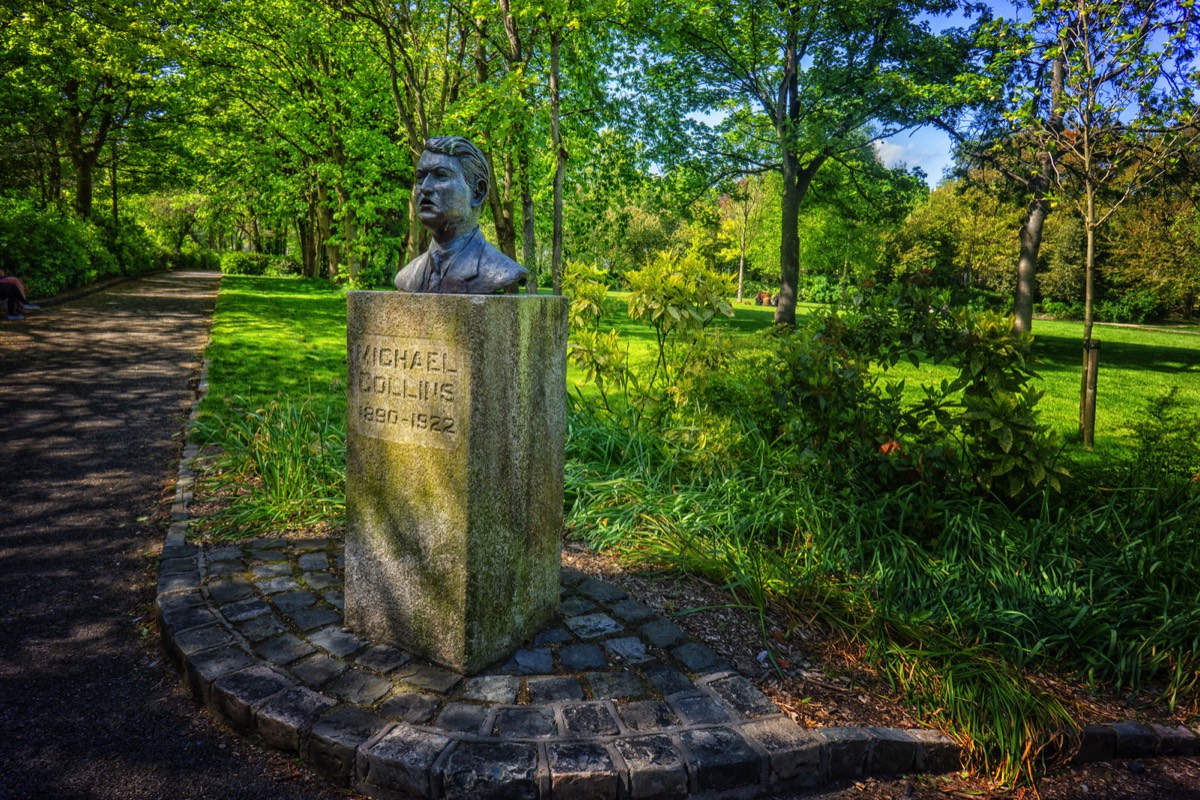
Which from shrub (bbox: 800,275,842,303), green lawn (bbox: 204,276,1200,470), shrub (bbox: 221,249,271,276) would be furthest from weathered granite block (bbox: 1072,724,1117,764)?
shrub (bbox: 221,249,271,276)

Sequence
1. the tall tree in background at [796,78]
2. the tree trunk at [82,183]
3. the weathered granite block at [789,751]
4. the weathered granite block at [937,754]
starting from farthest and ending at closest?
the tree trunk at [82,183]
the tall tree in background at [796,78]
the weathered granite block at [937,754]
the weathered granite block at [789,751]

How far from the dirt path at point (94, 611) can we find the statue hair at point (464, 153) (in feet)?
9.44

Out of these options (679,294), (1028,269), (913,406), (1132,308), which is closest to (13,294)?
(679,294)

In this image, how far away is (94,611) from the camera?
411 centimetres

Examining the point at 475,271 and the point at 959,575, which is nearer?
the point at 475,271

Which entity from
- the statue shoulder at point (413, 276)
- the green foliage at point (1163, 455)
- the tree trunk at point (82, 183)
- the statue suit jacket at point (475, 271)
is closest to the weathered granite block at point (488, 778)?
the statue suit jacket at point (475, 271)

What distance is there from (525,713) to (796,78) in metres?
20.1

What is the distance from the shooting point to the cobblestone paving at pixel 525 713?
2.75 meters

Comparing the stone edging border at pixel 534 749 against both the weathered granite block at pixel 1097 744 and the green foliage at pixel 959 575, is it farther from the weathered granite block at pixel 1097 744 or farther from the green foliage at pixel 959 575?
the green foliage at pixel 959 575

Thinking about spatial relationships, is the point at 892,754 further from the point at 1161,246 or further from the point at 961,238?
the point at 961,238

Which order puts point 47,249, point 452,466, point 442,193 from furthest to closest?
point 47,249
point 442,193
point 452,466

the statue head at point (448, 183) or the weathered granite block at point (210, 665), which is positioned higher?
the statue head at point (448, 183)

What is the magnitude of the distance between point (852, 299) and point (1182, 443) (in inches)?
110

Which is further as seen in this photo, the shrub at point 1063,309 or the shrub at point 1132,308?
the shrub at point 1063,309
